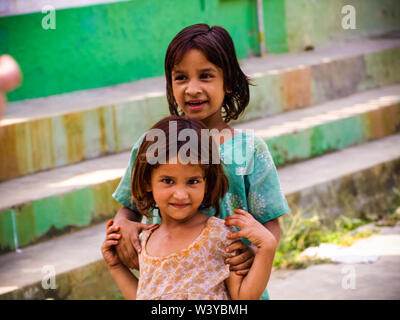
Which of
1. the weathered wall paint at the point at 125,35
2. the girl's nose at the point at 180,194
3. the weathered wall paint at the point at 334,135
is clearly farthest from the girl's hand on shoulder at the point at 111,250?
the weathered wall paint at the point at 125,35

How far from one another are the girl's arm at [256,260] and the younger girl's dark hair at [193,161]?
12cm

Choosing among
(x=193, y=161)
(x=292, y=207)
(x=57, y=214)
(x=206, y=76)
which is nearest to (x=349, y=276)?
(x=292, y=207)

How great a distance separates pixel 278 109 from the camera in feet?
18.8

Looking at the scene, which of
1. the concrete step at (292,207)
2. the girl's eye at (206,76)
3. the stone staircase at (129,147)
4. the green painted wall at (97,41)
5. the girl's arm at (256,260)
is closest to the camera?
the girl's arm at (256,260)

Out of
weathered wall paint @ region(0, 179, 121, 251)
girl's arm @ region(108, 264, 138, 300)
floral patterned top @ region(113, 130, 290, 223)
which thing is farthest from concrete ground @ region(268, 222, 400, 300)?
girl's arm @ region(108, 264, 138, 300)

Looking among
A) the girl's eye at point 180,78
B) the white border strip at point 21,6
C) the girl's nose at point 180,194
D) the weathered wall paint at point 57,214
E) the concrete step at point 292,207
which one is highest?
the white border strip at point 21,6

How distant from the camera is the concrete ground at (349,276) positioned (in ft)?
11.9

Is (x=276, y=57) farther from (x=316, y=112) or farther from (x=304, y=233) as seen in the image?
(x=304, y=233)

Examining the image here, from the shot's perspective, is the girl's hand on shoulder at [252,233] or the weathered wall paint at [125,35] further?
the weathered wall paint at [125,35]

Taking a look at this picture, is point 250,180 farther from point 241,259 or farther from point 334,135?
point 334,135

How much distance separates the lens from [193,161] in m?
1.66

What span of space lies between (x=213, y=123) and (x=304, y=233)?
2.64 meters

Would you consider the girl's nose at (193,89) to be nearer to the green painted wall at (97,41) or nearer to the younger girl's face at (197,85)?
the younger girl's face at (197,85)

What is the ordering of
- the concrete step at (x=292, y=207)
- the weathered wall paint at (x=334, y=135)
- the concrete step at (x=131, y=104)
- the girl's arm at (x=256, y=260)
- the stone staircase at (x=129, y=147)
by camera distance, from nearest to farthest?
the girl's arm at (x=256, y=260)
the concrete step at (x=292, y=207)
the stone staircase at (x=129, y=147)
the concrete step at (x=131, y=104)
the weathered wall paint at (x=334, y=135)
